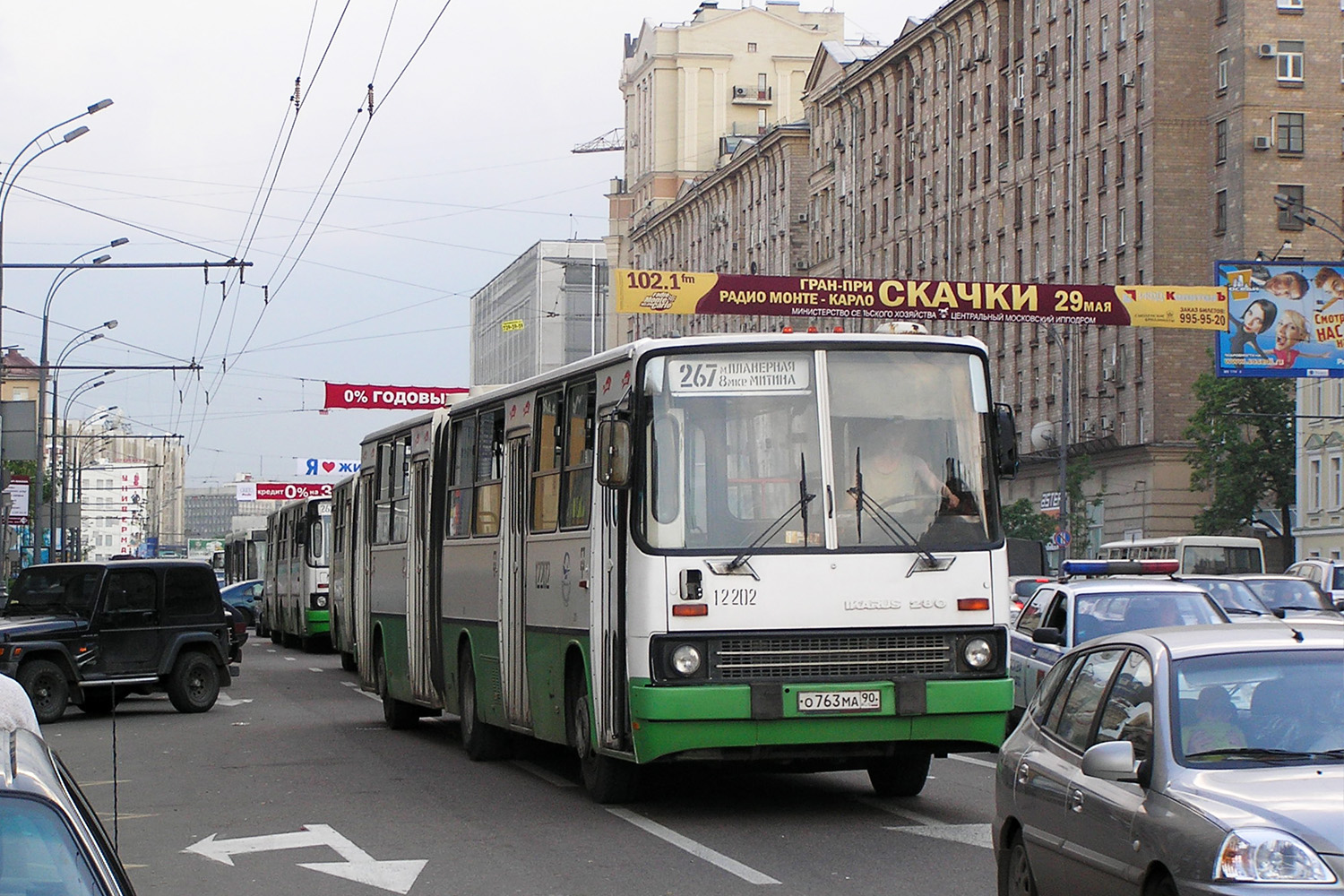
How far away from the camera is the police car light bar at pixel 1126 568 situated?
→ 22094 millimetres

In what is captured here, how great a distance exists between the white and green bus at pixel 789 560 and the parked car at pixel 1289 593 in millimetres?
12844

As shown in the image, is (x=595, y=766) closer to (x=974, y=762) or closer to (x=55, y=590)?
(x=974, y=762)

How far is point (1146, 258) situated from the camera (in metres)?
66.5

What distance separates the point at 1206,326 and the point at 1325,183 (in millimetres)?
27364

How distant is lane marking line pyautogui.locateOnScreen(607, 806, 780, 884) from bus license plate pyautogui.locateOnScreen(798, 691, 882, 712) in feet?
3.55

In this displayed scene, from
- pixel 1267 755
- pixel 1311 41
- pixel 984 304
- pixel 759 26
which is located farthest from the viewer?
pixel 759 26

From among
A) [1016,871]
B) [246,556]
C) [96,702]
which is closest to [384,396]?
[246,556]

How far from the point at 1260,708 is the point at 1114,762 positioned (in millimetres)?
588

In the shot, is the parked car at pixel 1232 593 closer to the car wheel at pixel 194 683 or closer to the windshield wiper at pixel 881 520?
the windshield wiper at pixel 881 520

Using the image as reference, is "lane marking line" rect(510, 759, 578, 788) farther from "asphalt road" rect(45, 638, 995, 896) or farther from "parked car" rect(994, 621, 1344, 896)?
"parked car" rect(994, 621, 1344, 896)

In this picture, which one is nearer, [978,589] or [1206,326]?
[978,589]

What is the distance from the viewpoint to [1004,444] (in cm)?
1272

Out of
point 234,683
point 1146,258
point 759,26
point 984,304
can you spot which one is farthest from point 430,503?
point 759,26

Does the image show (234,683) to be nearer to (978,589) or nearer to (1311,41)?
(978,589)
